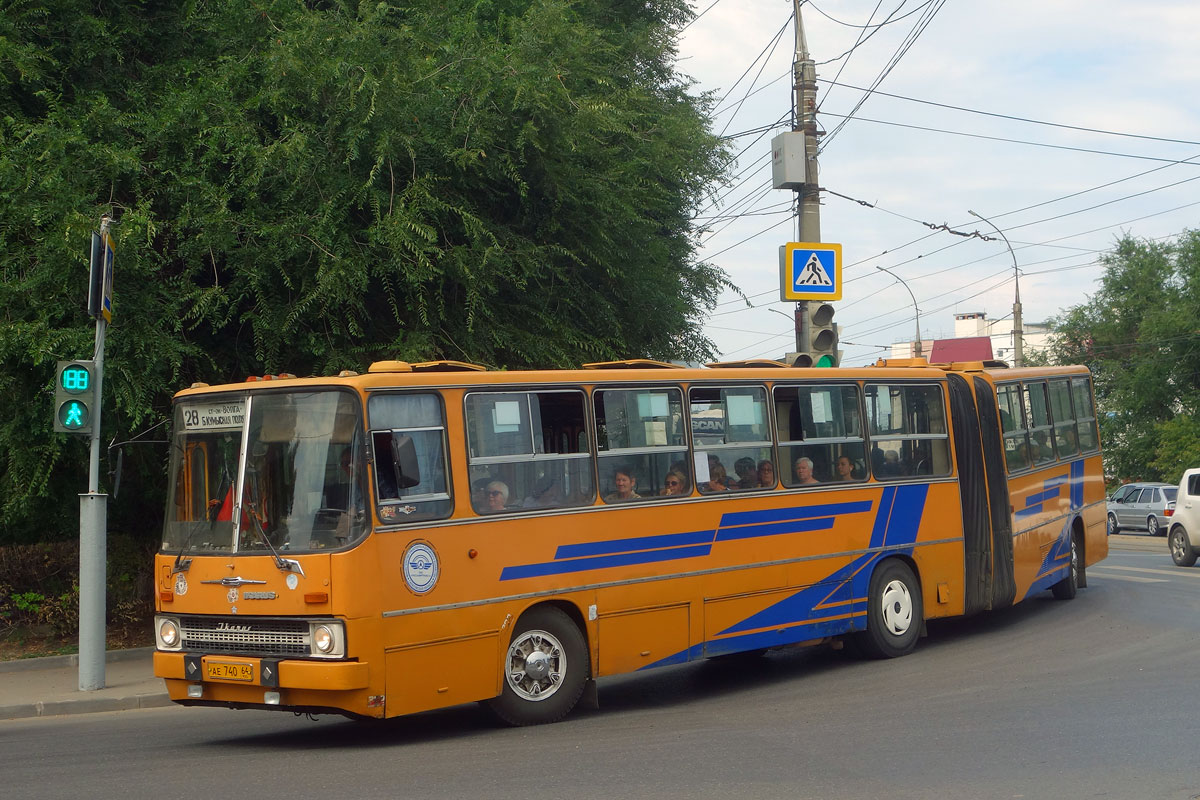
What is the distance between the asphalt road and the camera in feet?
24.3

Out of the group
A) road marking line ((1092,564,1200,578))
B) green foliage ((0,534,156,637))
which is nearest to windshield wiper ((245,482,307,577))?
green foliage ((0,534,156,637))

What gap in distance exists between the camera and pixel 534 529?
32.4 ft

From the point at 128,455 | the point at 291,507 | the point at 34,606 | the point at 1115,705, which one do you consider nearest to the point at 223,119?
the point at 128,455

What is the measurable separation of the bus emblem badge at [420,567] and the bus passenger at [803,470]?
442 centimetres

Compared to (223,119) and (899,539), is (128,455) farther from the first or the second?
(899,539)

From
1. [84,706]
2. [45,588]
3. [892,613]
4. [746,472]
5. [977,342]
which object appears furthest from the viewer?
[977,342]

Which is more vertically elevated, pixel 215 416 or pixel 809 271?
pixel 809 271

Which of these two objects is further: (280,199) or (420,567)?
(280,199)

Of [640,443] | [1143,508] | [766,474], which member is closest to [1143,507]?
[1143,508]

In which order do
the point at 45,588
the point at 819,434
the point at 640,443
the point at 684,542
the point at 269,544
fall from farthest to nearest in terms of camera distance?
the point at 45,588, the point at 819,434, the point at 684,542, the point at 640,443, the point at 269,544

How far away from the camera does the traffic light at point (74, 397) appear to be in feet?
39.5

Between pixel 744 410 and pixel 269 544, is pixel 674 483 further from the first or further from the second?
pixel 269 544

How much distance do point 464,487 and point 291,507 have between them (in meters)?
1.30

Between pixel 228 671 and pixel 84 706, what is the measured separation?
11.7ft
